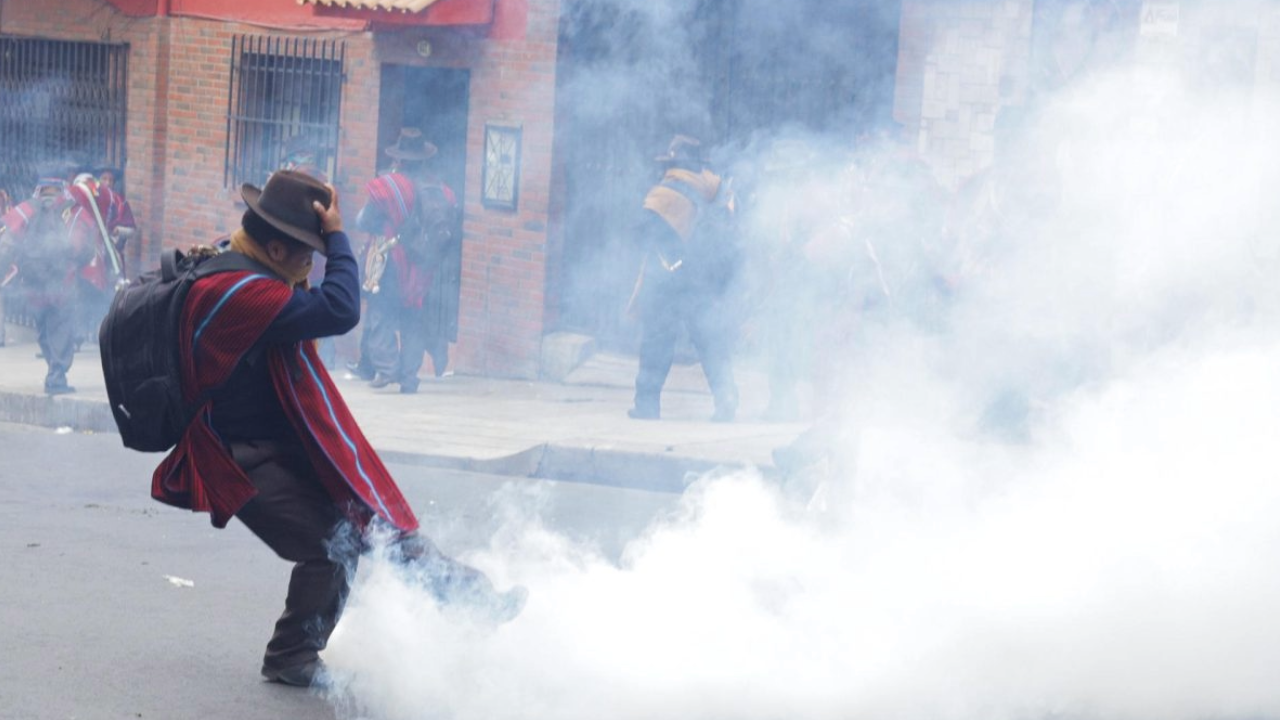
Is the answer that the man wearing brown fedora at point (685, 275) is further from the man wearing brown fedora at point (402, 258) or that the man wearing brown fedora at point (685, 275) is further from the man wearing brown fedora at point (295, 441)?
the man wearing brown fedora at point (295, 441)

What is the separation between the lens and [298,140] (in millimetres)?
12844

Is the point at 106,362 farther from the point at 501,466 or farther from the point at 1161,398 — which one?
the point at 501,466

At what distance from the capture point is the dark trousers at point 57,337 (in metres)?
10.8

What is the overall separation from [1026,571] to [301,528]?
6.23ft

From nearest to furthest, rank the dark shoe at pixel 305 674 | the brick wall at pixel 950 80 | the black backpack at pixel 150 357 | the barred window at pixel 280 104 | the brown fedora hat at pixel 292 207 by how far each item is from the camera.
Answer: the black backpack at pixel 150 357 < the brown fedora hat at pixel 292 207 < the dark shoe at pixel 305 674 < the brick wall at pixel 950 80 < the barred window at pixel 280 104

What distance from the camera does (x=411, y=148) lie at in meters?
11.8

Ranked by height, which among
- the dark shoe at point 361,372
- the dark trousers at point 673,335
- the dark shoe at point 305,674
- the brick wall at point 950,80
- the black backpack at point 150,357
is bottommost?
the dark shoe at point 361,372

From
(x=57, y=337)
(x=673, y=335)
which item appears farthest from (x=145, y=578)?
(x=57, y=337)

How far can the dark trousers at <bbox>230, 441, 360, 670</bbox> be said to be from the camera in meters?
4.64

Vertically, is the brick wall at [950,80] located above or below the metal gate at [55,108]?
above

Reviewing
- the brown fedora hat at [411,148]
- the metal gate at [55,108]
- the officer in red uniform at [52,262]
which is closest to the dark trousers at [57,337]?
the officer in red uniform at [52,262]

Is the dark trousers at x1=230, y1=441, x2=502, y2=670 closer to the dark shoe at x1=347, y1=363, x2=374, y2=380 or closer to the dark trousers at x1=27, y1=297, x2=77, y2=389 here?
the dark trousers at x1=27, y1=297, x2=77, y2=389

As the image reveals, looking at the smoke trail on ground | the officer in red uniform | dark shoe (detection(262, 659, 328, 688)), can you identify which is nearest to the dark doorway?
the officer in red uniform

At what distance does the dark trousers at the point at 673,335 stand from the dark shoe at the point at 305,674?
5.57 meters
